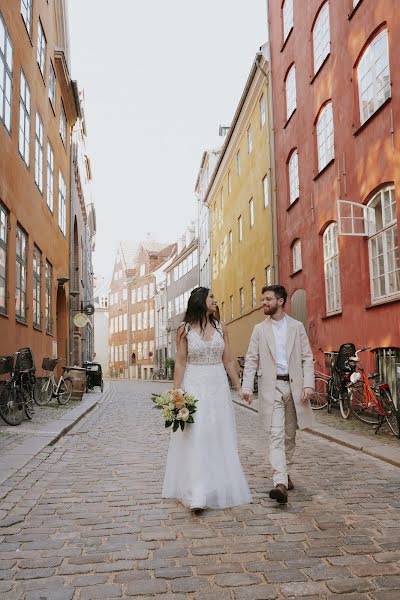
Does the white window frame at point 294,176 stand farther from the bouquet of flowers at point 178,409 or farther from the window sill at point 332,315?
the bouquet of flowers at point 178,409

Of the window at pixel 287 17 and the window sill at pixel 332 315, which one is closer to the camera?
the window sill at pixel 332 315

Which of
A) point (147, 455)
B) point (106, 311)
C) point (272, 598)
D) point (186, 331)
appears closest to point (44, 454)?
point (147, 455)

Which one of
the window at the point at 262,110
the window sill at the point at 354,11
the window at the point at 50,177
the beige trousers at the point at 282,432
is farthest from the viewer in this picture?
the window at the point at 262,110

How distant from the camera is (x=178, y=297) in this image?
54.7 m

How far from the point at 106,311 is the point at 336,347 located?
79115mm

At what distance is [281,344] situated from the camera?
553 centimetres

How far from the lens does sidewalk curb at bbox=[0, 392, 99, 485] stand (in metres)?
6.74

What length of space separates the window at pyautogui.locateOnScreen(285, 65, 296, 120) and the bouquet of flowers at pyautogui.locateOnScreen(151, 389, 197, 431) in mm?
14571

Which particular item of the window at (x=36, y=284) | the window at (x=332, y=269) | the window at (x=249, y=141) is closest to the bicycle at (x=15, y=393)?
the window at (x=36, y=284)

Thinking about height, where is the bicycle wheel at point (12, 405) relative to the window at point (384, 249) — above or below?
below

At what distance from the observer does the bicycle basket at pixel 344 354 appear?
478 inches

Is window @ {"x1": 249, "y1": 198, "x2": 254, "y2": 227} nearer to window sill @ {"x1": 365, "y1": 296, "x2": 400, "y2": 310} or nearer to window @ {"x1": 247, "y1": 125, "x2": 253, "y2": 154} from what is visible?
window @ {"x1": 247, "y1": 125, "x2": 253, "y2": 154}

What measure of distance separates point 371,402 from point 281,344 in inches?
207

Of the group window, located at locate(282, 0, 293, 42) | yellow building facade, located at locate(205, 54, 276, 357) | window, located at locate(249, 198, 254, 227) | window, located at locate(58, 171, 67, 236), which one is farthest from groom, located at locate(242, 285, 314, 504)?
window, located at locate(249, 198, 254, 227)
